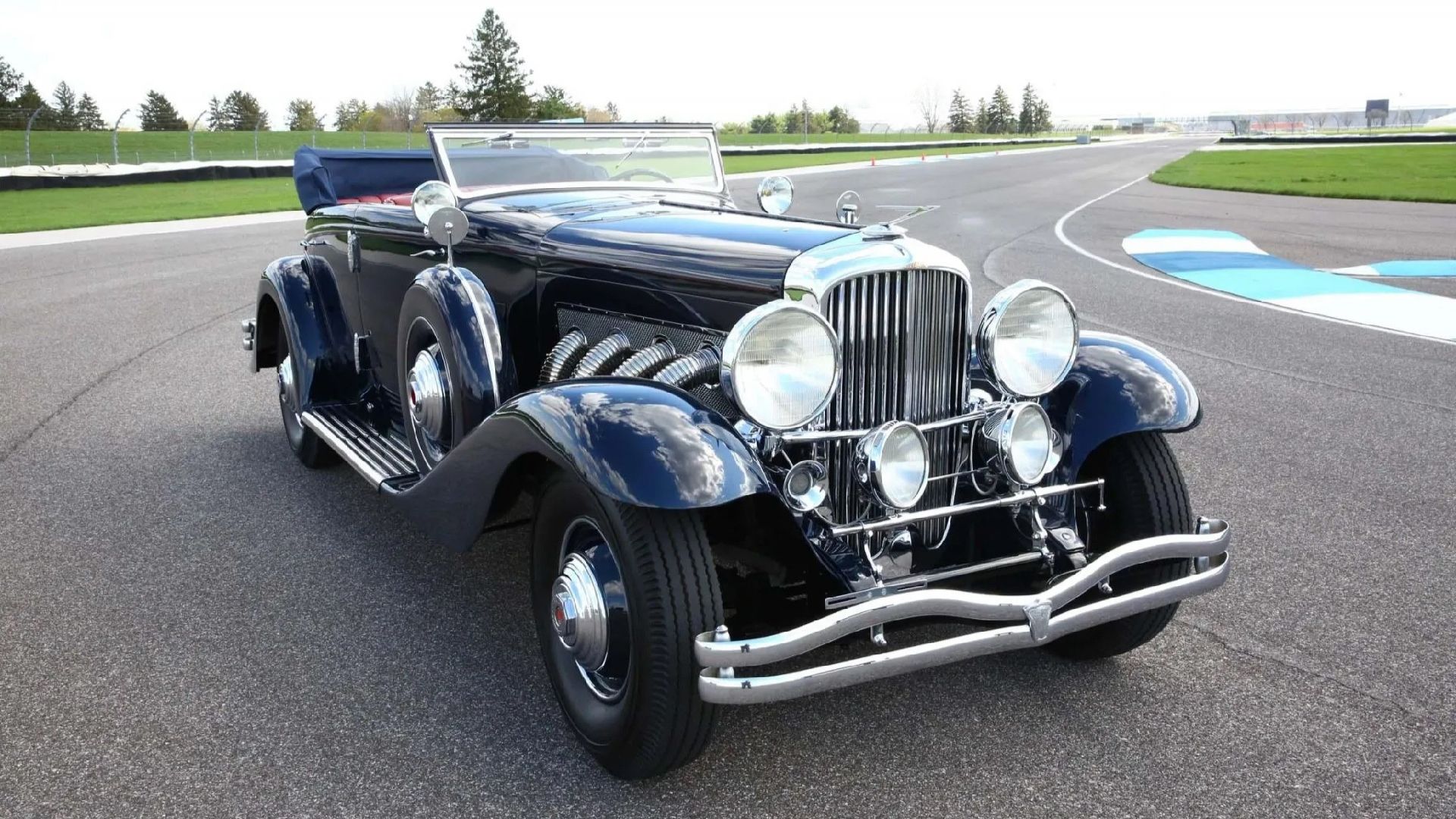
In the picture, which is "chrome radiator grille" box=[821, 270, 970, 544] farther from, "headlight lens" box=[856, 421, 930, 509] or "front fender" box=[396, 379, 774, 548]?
"front fender" box=[396, 379, 774, 548]

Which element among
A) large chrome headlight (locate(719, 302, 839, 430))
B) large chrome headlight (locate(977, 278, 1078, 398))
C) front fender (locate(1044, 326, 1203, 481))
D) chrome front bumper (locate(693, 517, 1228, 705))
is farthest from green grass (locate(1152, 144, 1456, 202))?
large chrome headlight (locate(719, 302, 839, 430))

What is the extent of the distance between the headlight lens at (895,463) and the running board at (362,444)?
187 centimetres

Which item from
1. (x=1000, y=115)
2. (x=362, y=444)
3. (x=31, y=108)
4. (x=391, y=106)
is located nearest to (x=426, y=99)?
(x=391, y=106)

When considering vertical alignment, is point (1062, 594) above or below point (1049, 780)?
above

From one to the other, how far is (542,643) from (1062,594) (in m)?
1.33

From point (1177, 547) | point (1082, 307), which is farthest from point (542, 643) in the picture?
point (1082, 307)

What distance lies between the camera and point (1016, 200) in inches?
863

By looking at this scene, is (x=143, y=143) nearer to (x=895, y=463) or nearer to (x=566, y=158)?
(x=566, y=158)

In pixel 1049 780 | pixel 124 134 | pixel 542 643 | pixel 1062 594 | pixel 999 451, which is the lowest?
pixel 1049 780

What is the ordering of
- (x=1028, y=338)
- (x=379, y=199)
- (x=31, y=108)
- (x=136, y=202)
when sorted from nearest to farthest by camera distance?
1. (x=1028, y=338)
2. (x=379, y=199)
3. (x=136, y=202)
4. (x=31, y=108)

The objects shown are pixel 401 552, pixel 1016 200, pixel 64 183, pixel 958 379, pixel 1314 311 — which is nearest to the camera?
pixel 958 379

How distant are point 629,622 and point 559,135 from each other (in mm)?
2583

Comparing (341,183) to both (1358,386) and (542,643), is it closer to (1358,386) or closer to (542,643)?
(542,643)

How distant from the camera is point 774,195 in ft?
16.0
